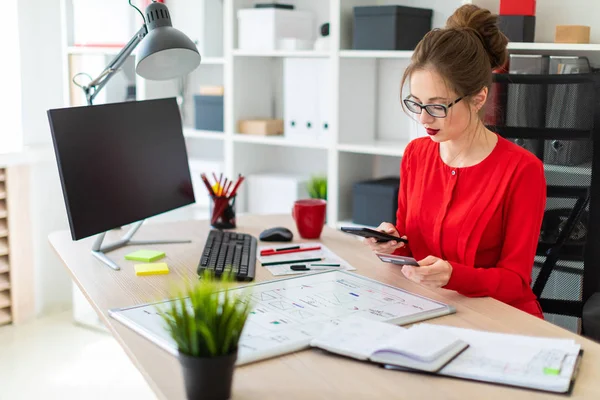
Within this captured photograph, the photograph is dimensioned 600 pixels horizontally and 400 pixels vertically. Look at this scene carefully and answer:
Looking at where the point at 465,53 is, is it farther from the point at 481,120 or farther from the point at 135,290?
the point at 135,290

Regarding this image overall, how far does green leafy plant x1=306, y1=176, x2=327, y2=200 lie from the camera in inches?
129

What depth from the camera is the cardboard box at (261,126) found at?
11.0 feet

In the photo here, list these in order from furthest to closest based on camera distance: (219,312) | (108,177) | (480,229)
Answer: (108,177) → (480,229) → (219,312)

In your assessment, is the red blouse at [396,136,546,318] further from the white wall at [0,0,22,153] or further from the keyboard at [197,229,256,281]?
the white wall at [0,0,22,153]

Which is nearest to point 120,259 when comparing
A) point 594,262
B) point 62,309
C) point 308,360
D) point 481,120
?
point 308,360

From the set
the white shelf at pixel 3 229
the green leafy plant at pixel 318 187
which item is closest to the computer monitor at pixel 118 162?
the green leafy plant at pixel 318 187

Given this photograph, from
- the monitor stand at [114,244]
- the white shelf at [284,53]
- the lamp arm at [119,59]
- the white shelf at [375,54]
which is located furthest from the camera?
the white shelf at [284,53]

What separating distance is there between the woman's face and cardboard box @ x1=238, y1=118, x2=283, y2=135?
1536mm

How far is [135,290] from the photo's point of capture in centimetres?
175

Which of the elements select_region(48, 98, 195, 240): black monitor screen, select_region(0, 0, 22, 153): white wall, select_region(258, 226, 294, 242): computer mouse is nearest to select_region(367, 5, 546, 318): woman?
select_region(258, 226, 294, 242): computer mouse

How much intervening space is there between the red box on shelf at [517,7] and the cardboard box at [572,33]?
A: 117mm

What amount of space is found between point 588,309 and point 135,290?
1.18m

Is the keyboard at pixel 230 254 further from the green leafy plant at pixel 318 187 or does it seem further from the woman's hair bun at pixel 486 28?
the green leafy plant at pixel 318 187

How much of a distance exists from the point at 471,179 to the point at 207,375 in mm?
1040
